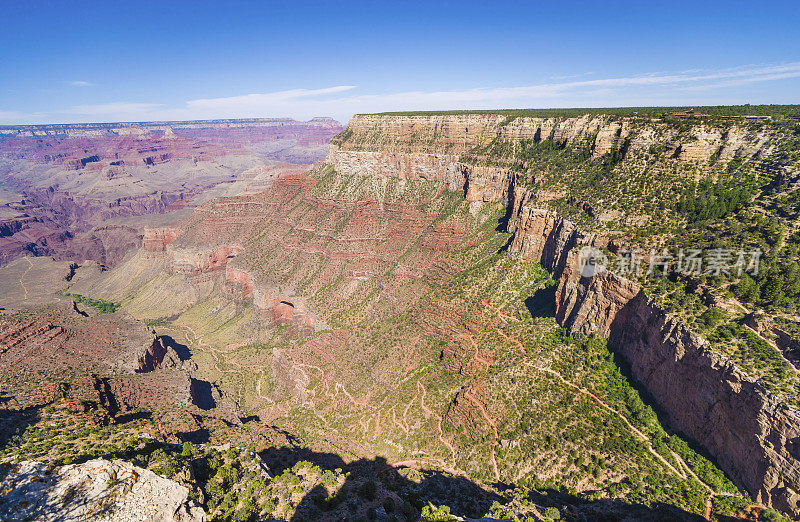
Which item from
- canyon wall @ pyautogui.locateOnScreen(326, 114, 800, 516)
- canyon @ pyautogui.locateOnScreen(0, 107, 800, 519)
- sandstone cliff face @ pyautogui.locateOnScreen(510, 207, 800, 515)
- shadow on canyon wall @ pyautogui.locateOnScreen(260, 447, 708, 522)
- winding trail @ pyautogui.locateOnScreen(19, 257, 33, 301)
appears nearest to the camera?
sandstone cliff face @ pyautogui.locateOnScreen(510, 207, 800, 515)

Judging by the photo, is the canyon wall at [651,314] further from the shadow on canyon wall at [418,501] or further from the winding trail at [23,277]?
the winding trail at [23,277]

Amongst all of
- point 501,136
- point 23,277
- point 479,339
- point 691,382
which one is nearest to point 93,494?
point 479,339

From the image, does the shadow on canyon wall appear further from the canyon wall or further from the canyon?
the canyon wall

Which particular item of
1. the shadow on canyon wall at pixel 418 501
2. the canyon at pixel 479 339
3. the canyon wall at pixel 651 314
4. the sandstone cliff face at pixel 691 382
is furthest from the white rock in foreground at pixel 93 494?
the canyon wall at pixel 651 314

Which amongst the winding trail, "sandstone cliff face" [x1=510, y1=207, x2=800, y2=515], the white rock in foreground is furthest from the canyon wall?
the winding trail

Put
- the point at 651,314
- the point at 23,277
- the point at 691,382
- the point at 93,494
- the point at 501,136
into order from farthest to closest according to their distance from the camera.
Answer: the point at 23,277, the point at 501,136, the point at 651,314, the point at 691,382, the point at 93,494

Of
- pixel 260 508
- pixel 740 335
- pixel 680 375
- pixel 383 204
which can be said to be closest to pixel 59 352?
pixel 260 508

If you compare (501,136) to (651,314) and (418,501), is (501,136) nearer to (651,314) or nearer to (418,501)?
(651,314)
